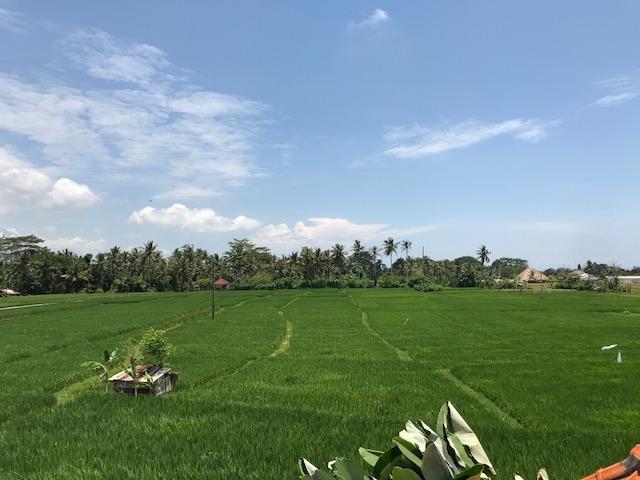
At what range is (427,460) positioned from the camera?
2266 mm

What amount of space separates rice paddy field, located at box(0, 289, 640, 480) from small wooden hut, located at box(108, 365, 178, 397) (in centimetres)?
44

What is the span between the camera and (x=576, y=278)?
77500mm

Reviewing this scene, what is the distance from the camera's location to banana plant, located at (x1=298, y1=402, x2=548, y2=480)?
225 cm

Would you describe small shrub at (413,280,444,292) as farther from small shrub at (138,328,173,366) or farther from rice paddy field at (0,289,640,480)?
small shrub at (138,328,173,366)

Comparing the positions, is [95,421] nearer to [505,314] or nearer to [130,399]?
[130,399]

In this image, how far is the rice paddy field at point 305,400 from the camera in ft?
17.8

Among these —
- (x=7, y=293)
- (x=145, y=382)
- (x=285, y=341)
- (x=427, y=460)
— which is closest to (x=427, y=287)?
(x=285, y=341)

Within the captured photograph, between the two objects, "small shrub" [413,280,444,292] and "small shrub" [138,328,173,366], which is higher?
"small shrub" [413,280,444,292]

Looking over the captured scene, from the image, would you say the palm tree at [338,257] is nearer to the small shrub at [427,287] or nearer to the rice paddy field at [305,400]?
the small shrub at [427,287]

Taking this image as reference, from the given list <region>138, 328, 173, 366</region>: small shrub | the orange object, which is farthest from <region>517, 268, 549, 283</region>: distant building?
the orange object

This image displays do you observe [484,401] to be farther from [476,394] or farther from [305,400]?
[305,400]

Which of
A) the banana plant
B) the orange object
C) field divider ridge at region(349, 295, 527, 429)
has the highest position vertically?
the banana plant

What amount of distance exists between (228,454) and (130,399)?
13.0ft

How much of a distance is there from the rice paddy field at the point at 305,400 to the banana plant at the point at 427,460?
252 cm
